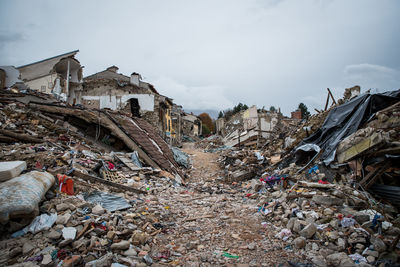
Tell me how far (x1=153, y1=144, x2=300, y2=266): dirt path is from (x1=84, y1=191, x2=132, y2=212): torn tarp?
3.31 feet

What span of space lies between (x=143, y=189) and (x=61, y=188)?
200 cm

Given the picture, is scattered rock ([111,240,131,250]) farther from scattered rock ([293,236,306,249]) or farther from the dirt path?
scattered rock ([293,236,306,249])

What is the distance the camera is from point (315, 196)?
3.90 meters

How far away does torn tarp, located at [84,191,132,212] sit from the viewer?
145 inches

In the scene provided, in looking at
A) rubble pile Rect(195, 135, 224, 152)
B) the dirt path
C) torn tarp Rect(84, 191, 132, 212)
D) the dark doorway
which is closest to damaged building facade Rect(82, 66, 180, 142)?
the dark doorway

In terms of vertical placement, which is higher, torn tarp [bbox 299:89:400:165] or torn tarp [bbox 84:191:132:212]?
torn tarp [bbox 299:89:400:165]

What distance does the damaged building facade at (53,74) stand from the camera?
1199 cm

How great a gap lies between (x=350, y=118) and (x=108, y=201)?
7196mm

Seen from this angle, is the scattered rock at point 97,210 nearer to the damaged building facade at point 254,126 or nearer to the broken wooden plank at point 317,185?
the broken wooden plank at point 317,185

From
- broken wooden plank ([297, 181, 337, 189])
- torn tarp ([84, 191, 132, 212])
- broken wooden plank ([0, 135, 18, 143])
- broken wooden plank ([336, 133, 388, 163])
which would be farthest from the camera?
broken wooden plank ([0, 135, 18, 143])

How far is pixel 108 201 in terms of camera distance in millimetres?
3848

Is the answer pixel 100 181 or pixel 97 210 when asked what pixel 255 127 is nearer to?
pixel 100 181

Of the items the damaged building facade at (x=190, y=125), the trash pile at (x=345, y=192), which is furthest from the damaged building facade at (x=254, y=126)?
the damaged building facade at (x=190, y=125)

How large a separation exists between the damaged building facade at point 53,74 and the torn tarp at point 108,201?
1146 cm
